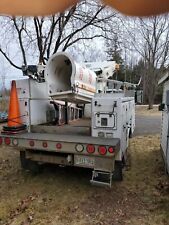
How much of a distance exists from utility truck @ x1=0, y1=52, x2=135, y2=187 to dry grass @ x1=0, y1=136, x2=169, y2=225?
1.20 ft

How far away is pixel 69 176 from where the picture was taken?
5.16m

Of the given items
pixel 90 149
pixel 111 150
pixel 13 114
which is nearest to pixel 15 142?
pixel 13 114

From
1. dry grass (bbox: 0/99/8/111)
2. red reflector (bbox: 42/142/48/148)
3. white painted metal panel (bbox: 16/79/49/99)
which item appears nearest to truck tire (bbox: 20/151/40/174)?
red reflector (bbox: 42/142/48/148)

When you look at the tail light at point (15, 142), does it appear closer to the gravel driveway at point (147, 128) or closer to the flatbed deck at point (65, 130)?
the flatbed deck at point (65, 130)

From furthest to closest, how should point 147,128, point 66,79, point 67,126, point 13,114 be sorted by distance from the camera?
point 147,128 < point 66,79 < point 67,126 < point 13,114

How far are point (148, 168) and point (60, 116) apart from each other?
221 centimetres

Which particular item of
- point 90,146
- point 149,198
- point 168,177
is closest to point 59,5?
point 90,146

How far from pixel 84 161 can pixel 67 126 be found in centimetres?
107

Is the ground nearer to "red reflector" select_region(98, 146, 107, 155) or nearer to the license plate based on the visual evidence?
the license plate

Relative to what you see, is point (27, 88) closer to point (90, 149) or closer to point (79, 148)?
point (79, 148)

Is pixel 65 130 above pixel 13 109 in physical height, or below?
below

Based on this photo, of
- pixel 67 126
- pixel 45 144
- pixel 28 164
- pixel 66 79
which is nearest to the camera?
pixel 45 144

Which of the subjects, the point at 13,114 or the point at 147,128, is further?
the point at 147,128

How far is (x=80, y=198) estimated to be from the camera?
4246 mm
